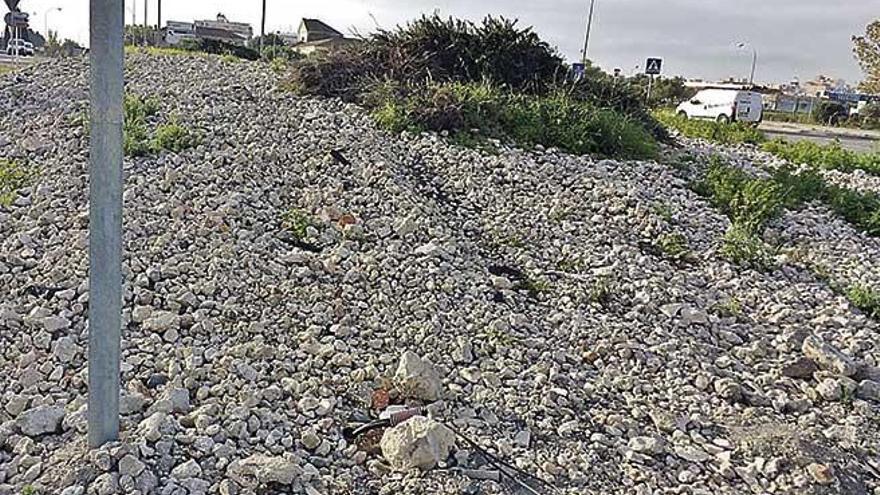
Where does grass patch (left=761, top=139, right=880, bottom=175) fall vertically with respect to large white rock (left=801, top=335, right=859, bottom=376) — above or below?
above

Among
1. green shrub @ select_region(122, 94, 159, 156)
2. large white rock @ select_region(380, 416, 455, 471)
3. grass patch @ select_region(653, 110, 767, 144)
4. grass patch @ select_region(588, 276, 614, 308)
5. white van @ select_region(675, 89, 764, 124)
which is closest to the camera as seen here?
large white rock @ select_region(380, 416, 455, 471)

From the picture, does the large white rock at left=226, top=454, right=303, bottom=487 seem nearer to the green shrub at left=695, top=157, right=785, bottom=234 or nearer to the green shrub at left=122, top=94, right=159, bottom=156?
the green shrub at left=122, top=94, right=159, bottom=156

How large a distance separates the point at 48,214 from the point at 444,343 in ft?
8.31

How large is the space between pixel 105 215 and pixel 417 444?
45.3 inches

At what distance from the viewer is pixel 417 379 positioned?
9.39ft

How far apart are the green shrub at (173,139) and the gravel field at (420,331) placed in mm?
143

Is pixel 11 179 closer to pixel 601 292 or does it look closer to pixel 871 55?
pixel 601 292

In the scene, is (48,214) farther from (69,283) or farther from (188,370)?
(188,370)

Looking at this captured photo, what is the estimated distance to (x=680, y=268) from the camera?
450 cm

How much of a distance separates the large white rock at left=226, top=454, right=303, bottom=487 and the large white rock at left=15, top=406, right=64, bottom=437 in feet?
2.15

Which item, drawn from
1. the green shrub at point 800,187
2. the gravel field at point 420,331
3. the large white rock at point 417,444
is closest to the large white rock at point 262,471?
the gravel field at point 420,331

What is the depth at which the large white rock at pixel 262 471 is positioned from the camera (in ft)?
7.38

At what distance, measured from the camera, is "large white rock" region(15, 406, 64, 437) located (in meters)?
2.45

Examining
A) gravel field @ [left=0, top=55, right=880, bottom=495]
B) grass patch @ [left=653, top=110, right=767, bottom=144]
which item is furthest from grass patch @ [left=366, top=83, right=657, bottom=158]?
grass patch @ [left=653, top=110, right=767, bottom=144]
